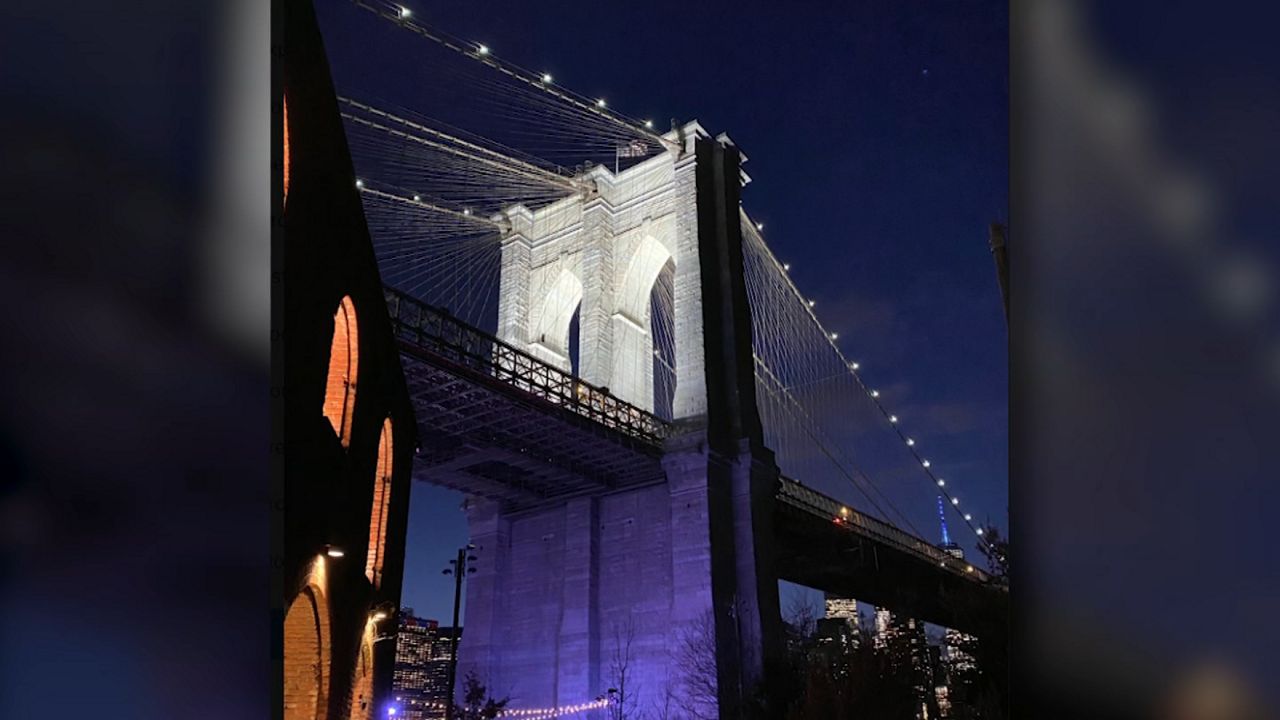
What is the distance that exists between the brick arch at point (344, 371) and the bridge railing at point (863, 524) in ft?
70.2

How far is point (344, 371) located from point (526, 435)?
17.4 metres

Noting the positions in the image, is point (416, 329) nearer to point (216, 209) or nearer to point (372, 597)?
point (372, 597)

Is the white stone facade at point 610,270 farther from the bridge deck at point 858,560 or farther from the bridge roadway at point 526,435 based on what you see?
the bridge deck at point 858,560

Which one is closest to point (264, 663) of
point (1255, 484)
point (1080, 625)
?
point (1080, 625)

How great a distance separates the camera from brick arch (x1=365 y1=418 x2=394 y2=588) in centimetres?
1496

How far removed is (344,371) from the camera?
11.0m

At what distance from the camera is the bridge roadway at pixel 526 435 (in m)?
24.5

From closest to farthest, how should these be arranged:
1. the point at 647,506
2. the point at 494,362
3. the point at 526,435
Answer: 1. the point at 494,362
2. the point at 526,435
3. the point at 647,506

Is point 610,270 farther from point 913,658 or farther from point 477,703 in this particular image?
point 913,658

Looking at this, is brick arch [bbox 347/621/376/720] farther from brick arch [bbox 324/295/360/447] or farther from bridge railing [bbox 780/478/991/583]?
bridge railing [bbox 780/478/991/583]

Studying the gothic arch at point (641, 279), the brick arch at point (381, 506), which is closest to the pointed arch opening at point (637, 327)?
the gothic arch at point (641, 279)

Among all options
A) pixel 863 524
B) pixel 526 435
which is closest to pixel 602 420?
pixel 526 435

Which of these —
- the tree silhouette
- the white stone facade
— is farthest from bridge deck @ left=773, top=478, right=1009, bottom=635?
the tree silhouette

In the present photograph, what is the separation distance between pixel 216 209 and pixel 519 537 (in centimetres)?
3097
